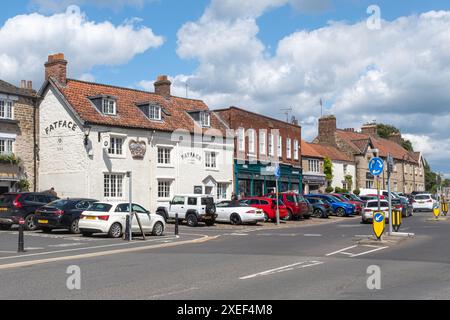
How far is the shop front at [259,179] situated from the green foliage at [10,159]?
1663 centimetres

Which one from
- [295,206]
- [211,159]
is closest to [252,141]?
[211,159]

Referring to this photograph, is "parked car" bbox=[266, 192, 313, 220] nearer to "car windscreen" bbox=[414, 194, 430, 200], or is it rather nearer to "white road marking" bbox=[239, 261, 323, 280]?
"car windscreen" bbox=[414, 194, 430, 200]

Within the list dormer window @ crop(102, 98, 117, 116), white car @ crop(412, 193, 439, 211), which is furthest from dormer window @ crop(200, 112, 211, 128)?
white car @ crop(412, 193, 439, 211)

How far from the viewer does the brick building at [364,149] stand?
218 ft

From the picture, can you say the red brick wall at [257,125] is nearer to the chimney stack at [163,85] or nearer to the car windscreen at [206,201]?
the chimney stack at [163,85]

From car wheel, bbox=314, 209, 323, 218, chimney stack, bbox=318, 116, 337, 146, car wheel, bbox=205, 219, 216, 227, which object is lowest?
car wheel, bbox=205, 219, 216, 227

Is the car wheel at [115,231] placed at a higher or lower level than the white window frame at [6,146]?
lower

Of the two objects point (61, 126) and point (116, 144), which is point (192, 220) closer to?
point (116, 144)

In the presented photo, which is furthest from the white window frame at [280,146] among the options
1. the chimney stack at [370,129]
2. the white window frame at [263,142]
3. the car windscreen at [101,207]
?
the chimney stack at [370,129]

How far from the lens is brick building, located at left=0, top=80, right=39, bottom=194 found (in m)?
31.9

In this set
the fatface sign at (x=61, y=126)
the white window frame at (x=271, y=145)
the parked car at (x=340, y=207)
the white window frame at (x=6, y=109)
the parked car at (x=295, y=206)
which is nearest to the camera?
the white window frame at (x=6, y=109)

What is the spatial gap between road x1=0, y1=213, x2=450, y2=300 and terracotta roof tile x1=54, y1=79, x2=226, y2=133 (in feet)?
44.5

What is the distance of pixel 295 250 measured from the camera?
1781 cm

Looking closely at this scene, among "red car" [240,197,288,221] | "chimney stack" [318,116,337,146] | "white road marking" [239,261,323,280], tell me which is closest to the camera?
"white road marking" [239,261,323,280]
